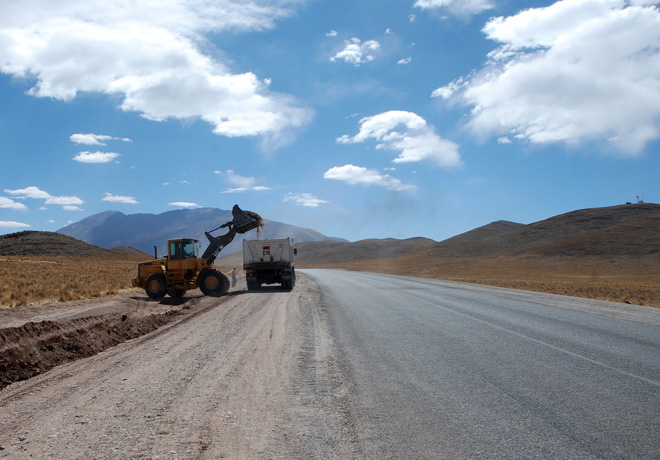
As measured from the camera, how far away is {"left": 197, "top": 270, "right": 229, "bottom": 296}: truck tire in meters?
22.2

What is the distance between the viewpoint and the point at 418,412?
17.1 ft

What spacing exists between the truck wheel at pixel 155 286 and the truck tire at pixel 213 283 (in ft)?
5.63

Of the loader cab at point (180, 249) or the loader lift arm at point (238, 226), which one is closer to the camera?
the loader cab at point (180, 249)

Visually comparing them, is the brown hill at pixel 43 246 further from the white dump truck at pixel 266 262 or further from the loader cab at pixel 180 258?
Result: the loader cab at pixel 180 258

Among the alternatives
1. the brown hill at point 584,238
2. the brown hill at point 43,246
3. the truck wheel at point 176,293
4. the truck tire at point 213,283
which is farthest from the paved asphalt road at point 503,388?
the brown hill at point 43,246

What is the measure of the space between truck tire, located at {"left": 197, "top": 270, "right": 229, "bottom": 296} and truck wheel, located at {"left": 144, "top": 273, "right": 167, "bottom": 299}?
5.63ft

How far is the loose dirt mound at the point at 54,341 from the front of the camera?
8367 mm

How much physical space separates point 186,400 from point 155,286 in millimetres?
16308

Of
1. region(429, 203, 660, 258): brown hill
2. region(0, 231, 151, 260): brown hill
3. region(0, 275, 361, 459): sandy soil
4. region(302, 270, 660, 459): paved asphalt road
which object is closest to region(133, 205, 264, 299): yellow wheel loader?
region(0, 275, 361, 459): sandy soil

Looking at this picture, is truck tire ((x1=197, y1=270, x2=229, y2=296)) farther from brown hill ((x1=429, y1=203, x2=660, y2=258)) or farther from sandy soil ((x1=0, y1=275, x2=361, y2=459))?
brown hill ((x1=429, y1=203, x2=660, y2=258))

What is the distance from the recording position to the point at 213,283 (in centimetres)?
2225

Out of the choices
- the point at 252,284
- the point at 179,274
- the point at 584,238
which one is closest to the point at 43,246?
the point at 252,284

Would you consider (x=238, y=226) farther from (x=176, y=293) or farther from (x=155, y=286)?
(x=155, y=286)

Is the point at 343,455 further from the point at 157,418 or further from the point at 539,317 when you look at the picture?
the point at 539,317
